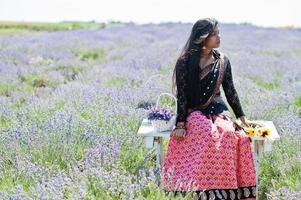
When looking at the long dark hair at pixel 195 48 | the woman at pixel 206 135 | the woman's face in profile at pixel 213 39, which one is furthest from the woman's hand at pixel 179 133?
the woman's face in profile at pixel 213 39

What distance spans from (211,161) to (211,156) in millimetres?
34

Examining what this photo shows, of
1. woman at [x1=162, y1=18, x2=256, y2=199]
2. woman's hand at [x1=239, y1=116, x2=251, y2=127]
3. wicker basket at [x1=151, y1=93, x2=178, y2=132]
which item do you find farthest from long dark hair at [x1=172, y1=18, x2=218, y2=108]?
woman's hand at [x1=239, y1=116, x2=251, y2=127]

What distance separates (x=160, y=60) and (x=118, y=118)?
17.1ft

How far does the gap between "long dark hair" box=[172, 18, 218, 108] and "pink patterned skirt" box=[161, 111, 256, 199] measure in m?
0.20

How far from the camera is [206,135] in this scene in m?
3.86

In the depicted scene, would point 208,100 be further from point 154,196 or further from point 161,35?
point 161,35

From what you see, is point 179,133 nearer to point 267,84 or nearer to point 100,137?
point 100,137

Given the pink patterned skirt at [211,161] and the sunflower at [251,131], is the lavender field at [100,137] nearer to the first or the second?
the pink patterned skirt at [211,161]

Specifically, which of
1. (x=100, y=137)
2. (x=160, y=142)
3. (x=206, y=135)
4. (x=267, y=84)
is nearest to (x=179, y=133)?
(x=206, y=135)

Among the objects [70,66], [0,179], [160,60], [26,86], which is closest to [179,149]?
[0,179]

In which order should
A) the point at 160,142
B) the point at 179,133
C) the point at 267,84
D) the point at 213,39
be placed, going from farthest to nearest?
1. the point at 267,84
2. the point at 160,142
3. the point at 213,39
4. the point at 179,133

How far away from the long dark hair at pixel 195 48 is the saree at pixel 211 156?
0.07m

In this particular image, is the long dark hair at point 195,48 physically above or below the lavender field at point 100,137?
above

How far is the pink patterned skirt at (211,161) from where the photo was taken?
12.4 ft
